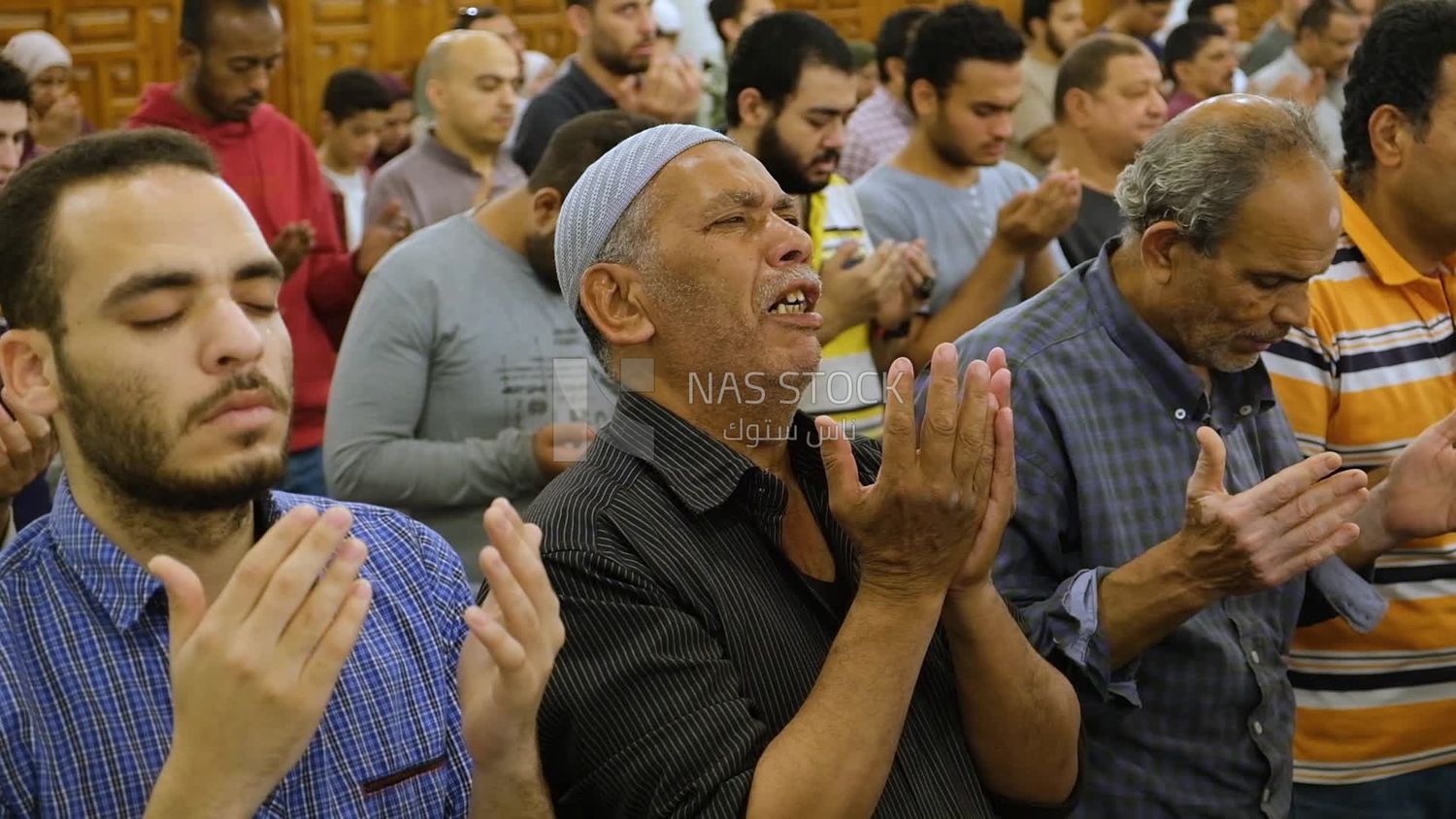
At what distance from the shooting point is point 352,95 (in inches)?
236

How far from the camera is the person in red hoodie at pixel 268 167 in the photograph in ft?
12.7

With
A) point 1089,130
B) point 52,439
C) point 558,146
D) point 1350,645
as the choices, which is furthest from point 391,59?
point 1350,645

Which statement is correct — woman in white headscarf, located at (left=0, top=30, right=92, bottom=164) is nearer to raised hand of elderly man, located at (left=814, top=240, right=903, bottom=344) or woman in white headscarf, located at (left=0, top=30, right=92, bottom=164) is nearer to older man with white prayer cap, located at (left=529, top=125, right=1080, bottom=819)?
raised hand of elderly man, located at (left=814, top=240, right=903, bottom=344)

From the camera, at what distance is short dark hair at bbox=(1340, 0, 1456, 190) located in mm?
2357

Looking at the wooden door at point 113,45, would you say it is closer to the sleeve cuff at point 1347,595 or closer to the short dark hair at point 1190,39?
the short dark hair at point 1190,39

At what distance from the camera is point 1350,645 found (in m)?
2.24

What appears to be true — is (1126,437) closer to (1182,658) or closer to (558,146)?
(1182,658)

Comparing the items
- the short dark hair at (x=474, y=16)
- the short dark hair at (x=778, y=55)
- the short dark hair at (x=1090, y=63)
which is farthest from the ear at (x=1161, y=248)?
the short dark hair at (x=474, y=16)

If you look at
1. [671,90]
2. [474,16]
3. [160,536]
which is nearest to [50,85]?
[474,16]

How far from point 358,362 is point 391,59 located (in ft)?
18.5

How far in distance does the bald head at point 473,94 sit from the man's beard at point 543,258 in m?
2.18

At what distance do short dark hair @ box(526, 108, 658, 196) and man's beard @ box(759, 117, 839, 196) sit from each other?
0.81m

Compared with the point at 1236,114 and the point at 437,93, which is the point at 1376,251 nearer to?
the point at 1236,114

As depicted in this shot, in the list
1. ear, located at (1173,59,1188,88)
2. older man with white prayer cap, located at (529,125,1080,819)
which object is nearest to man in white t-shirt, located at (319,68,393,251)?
ear, located at (1173,59,1188,88)
